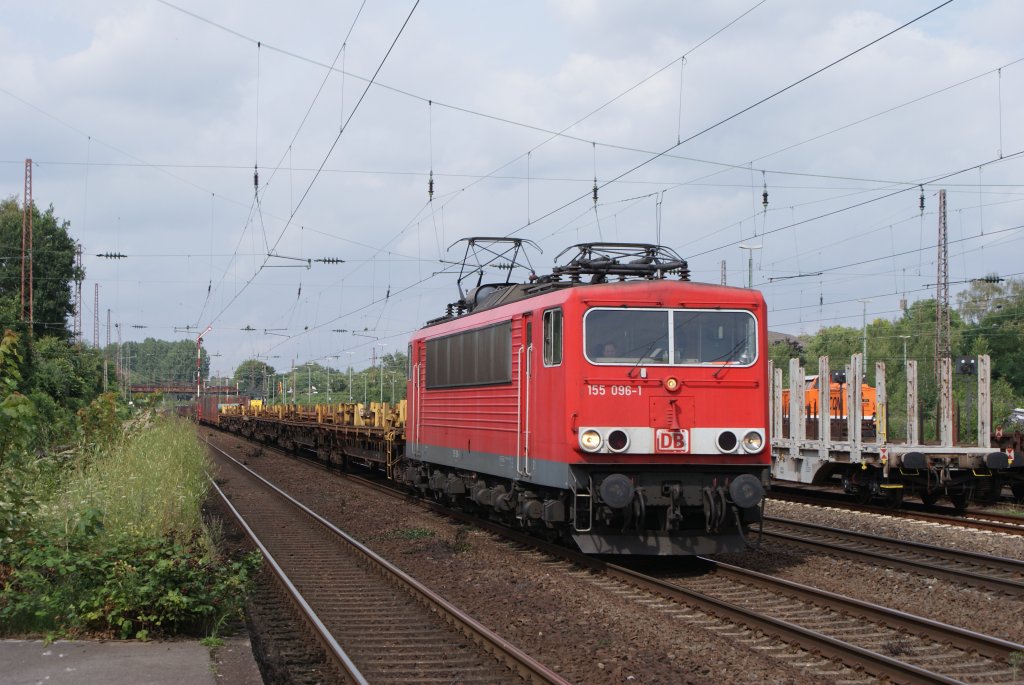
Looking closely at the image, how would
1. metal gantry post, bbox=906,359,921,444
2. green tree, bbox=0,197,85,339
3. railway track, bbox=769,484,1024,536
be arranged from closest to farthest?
railway track, bbox=769,484,1024,536 < metal gantry post, bbox=906,359,921,444 < green tree, bbox=0,197,85,339

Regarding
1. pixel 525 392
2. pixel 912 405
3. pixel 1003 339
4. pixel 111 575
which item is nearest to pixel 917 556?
pixel 525 392

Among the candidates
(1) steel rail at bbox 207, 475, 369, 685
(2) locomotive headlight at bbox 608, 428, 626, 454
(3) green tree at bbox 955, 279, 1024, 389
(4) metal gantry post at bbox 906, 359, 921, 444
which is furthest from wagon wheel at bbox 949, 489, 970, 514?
A: (3) green tree at bbox 955, 279, 1024, 389

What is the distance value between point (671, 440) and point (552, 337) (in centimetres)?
180

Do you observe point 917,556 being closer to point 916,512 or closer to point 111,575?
point 916,512

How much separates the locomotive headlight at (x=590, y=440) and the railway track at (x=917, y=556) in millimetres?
3656

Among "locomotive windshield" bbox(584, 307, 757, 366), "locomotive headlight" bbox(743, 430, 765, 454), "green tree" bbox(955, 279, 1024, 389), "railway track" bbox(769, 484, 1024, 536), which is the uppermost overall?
"green tree" bbox(955, 279, 1024, 389)

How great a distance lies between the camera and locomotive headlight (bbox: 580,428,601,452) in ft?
36.8

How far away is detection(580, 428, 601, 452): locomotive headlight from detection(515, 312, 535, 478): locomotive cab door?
1.38m

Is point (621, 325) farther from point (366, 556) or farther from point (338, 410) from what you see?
point (338, 410)

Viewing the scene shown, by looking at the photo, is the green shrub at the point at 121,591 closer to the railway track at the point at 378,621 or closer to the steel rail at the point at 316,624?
the steel rail at the point at 316,624

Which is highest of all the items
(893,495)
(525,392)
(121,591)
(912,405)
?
(525,392)

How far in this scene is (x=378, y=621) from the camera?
9562 mm

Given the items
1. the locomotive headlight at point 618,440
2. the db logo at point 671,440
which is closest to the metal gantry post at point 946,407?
the db logo at point 671,440

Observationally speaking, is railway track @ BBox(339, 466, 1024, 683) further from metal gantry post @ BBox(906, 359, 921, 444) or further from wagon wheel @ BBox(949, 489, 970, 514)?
wagon wheel @ BBox(949, 489, 970, 514)
